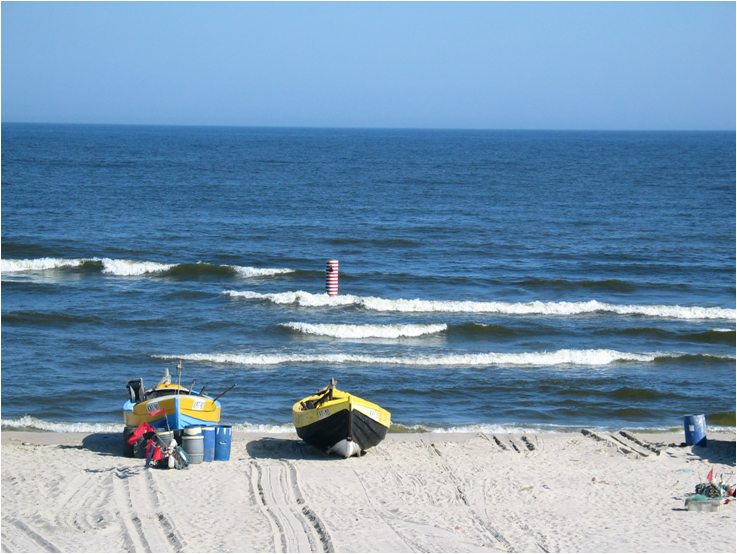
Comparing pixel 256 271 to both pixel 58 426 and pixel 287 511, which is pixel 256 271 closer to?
pixel 58 426

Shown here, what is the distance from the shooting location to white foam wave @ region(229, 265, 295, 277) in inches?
1177

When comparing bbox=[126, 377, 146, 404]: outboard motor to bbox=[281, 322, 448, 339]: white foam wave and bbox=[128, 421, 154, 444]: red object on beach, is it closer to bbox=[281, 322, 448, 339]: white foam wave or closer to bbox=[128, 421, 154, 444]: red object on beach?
bbox=[128, 421, 154, 444]: red object on beach

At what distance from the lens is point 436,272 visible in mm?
30453

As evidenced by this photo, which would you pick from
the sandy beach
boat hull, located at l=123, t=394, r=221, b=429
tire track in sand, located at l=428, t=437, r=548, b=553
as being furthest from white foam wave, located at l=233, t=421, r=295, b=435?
tire track in sand, located at l=428, t=437, r=548, b=553

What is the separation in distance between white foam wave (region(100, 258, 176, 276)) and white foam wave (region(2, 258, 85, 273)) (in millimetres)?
1306

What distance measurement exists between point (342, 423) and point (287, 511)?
2.75 m

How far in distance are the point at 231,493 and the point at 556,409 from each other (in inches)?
350

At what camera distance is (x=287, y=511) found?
412 inches

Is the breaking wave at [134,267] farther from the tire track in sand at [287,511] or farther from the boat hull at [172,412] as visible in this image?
the tire track in sand at [287,511]

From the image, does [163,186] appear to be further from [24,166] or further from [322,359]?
[322,359]

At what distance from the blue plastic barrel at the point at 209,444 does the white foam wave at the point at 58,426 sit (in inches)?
118

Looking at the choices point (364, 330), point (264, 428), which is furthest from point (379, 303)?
point (264, 428)

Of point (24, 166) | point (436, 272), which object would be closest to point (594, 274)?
point (436, 272)

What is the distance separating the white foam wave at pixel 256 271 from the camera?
2991 centimetres
